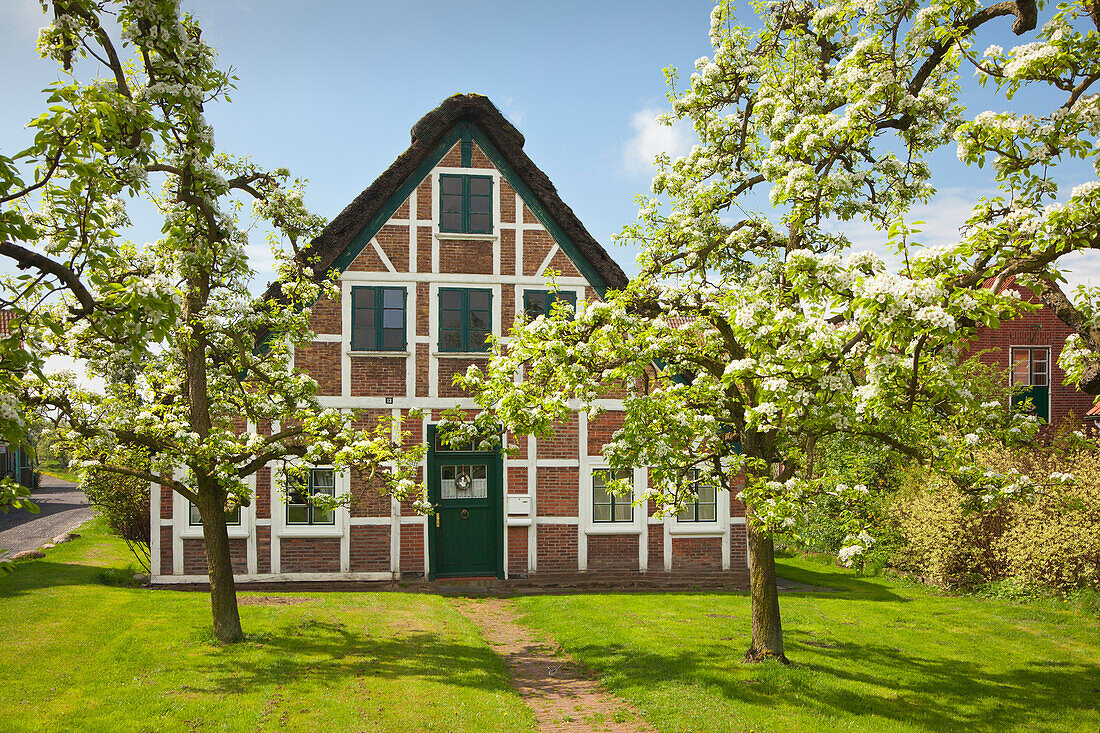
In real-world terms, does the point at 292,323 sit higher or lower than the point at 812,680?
higher

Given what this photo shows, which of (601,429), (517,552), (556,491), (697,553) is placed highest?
(601,429)

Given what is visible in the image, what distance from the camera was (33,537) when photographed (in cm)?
2302

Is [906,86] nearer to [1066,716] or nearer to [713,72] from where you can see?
[713,72]

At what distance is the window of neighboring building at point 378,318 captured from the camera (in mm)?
16672

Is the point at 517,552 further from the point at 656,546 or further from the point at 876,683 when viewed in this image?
the point at 876,683

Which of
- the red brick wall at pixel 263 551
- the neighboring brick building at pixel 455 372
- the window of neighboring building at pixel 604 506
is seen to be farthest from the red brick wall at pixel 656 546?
the red brick wall at pixel 263 551

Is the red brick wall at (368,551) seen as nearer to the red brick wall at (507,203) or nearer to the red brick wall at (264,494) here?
the red brick wall at (264,494)

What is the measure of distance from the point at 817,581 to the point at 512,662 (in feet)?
32.8

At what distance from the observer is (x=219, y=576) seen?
10.8 m

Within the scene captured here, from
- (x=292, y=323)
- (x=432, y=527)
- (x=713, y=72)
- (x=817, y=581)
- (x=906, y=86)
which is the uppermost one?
(x=713, y=72)

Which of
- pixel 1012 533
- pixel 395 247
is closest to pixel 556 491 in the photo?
pixel 395 247

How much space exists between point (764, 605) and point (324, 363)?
10.2 m

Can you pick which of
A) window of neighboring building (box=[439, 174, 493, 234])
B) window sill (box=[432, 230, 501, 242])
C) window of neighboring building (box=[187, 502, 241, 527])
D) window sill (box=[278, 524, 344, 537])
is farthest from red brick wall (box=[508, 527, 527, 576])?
window of neighboring building (box=[439, 174, 493, 234])

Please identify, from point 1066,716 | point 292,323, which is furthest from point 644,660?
point 292,323
